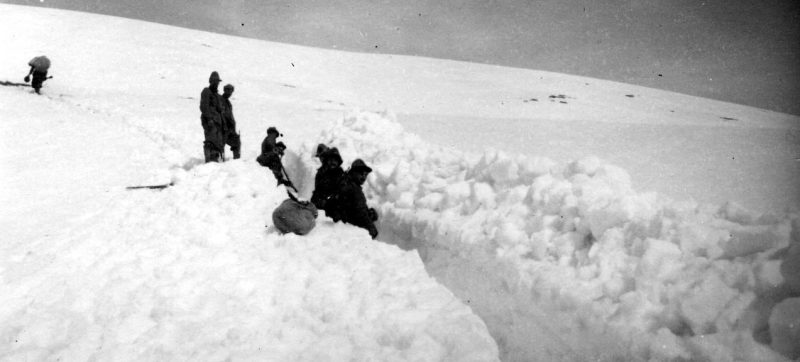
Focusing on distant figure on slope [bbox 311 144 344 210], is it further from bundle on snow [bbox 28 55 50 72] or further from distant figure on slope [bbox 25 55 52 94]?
bundle on snow [bbox 28 55 50 72]

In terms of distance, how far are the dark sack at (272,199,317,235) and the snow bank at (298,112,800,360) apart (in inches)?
40.3

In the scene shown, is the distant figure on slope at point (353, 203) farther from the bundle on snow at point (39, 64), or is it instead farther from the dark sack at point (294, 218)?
the bundle on snow at point (39, 64)

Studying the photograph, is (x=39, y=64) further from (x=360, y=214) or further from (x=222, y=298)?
(x=222, y=298)

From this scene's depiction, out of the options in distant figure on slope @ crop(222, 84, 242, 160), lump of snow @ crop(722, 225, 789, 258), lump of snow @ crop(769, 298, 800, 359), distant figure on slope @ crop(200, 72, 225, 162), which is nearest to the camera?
lump of snow @ crop(769, 298, 800, 359)

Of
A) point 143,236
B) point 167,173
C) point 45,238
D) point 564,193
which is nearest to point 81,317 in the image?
point 143,236

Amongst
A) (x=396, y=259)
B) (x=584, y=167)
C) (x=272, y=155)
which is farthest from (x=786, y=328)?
(x=272, y=155)

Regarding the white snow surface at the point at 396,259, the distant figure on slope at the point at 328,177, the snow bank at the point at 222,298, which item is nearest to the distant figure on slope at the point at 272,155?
the white snow surface at the point at 396,259

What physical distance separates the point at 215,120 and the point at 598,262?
7.52 m

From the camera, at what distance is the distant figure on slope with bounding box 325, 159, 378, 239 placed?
5.34m

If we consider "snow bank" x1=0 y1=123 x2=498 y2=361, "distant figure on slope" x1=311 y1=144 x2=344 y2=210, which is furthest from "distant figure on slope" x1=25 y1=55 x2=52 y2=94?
"distant figure on slope" x1=311 y1=144 x2=344 y2=210

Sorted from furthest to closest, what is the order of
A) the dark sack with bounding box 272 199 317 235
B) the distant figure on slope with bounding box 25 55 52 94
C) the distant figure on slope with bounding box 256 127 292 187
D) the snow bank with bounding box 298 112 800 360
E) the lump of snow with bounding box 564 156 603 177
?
the distant figure on slope with bounding box 25 55 52 94 < the distant figure on slope with bounding box 256 127 292 187 < the dark sack with bounding box 272 199 317 235 < the lump of snow with bounding box 564 156 603 177 < the snow bank with bounding box 298 112 800 360

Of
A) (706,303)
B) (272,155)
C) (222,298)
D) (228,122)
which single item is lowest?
(222,298)

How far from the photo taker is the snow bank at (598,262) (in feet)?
7.94

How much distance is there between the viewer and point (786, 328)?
2.17 metres
